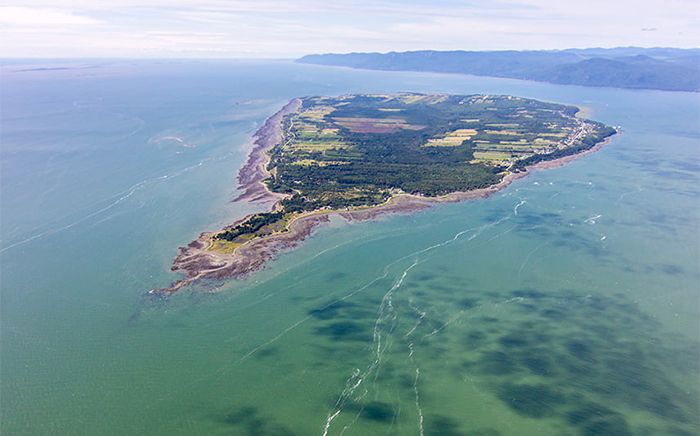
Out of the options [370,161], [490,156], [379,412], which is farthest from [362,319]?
[490,156]

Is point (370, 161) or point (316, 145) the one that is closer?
point (370, 161)

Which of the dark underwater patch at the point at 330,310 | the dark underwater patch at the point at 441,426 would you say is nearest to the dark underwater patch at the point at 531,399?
the dark underwater patch at the point at 441,426

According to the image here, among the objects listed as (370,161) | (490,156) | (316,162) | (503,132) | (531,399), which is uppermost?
(503,132)

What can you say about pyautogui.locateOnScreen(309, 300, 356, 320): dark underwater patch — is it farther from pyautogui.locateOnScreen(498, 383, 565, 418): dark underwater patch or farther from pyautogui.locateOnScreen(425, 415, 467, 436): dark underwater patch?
pyautogui.locateOnScreen(498, 383, 565, 418): dark underwater patch

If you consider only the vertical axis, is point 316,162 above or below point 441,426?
above

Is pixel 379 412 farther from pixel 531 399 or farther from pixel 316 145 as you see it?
pixel 316 145

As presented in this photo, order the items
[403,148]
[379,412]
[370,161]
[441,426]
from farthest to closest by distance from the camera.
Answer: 1. [403,148]
2. [370,161]
3. [379,412]
4. [441,426]

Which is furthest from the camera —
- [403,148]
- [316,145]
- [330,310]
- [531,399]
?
[403,148]
